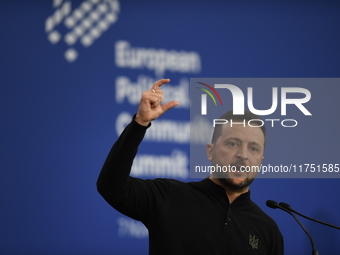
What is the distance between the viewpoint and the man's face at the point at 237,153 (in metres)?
1.60

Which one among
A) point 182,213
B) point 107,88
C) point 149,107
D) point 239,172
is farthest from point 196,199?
point 107,88

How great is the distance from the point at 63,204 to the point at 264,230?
1.76 m

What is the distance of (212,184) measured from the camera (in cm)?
162

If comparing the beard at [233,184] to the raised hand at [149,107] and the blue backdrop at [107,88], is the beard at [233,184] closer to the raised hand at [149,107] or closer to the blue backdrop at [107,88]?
the raised hand at [149,107]

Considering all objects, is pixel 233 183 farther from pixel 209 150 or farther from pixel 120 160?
pixel 120 160

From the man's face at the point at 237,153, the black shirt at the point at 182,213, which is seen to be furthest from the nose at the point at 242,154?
the black shirt at the point at 182,213

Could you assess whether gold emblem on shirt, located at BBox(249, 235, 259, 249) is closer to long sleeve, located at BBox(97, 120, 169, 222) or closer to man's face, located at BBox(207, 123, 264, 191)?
man's face, located at BBox(207, 123, 264, 191)

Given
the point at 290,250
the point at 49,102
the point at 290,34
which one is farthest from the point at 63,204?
the point at 290,34

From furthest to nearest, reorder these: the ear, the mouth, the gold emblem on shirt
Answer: the ear → the mouth → the gold emblem on shirt

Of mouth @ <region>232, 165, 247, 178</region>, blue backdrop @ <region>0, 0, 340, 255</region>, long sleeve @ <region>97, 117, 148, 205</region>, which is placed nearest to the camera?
long sleeve @ <region>97, 117, 148, 205</region>

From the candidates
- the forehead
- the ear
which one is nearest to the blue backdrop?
the ear

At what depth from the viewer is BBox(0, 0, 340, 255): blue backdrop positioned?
9.75ft

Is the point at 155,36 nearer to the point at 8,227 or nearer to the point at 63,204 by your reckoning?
the point at 63,204

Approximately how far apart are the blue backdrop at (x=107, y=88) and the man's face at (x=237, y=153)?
1442mm
